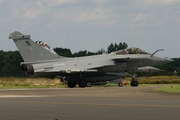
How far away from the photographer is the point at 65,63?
36.1 meters

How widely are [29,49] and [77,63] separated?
407 centimetres

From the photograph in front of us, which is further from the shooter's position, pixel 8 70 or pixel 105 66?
pixel 8 70

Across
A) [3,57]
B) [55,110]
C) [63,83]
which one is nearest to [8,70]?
[3,57]

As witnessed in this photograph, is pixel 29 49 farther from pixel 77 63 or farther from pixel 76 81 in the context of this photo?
pixel 76 81

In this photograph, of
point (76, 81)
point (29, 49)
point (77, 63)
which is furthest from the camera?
point (76, 81)

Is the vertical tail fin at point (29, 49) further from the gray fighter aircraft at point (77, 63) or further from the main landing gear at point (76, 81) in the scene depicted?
the main landing gear at point (76, 81)

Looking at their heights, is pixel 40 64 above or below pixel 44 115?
above

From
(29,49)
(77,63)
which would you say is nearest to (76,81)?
(77,63)

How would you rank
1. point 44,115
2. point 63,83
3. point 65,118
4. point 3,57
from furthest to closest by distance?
point 3,57, point 63,83, point 44,115, point 65,118

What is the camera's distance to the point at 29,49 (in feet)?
118

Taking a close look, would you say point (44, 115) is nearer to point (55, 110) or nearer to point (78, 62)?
point (55, 110)

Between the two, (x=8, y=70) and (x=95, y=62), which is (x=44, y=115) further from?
(x=8, y=70)

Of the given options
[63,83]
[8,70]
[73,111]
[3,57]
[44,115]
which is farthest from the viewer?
[3,57]

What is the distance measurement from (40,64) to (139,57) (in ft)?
26.6
